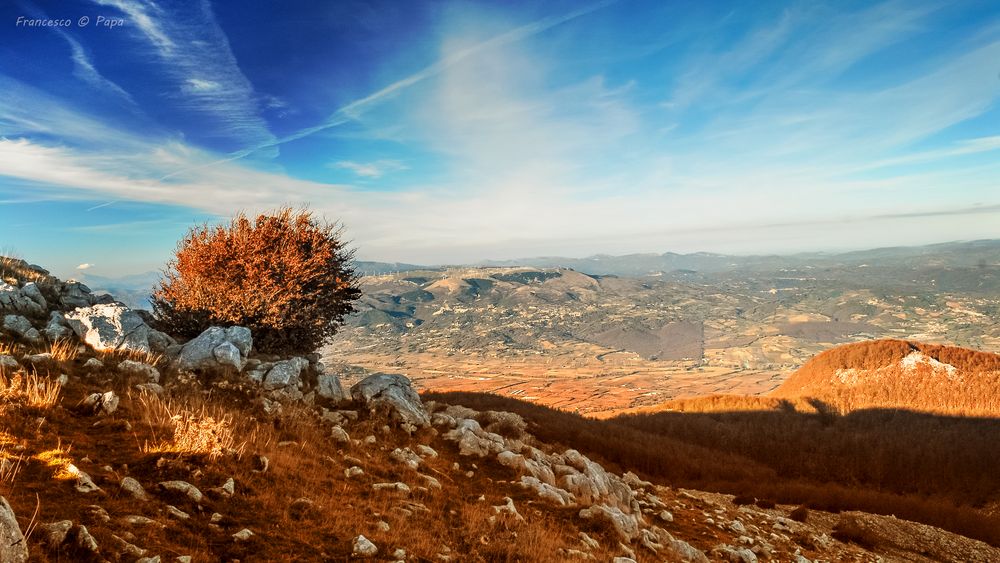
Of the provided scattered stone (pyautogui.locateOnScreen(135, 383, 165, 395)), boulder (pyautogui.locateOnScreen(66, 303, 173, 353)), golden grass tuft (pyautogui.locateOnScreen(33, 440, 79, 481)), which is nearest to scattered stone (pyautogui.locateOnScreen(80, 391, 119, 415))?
scattered stone (pyautogui.locateOnScreen(135, 383, 165, 395))

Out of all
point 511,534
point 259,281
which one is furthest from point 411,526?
point 259,281

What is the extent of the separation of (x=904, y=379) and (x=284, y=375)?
80435 mm

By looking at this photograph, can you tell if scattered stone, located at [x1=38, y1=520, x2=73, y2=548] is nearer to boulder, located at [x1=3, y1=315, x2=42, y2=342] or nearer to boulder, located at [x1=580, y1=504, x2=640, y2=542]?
boulder, located at [x1=580, y1=504, x2=640, y2=542]

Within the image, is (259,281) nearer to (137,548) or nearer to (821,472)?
(137,548)

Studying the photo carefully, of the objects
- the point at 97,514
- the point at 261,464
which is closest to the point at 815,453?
the point at 261,464

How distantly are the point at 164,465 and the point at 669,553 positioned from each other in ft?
39.9

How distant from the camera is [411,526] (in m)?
8.85

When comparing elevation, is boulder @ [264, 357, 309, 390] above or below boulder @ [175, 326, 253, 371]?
below

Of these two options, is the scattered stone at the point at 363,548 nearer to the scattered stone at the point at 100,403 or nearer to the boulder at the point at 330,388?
the scattered stone at the point at 100,403

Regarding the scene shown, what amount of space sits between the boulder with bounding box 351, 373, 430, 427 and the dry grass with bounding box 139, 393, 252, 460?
6.80 metres

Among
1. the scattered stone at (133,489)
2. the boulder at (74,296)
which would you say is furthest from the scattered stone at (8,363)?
the boulder at (74,296)

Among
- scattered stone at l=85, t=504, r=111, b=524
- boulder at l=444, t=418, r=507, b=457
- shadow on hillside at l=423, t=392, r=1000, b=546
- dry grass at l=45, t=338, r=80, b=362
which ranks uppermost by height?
dry grass at l=45, t=338, r=80, b=362

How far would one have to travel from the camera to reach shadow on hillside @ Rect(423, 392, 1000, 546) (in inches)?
926

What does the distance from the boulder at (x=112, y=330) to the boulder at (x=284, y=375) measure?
3.91m
